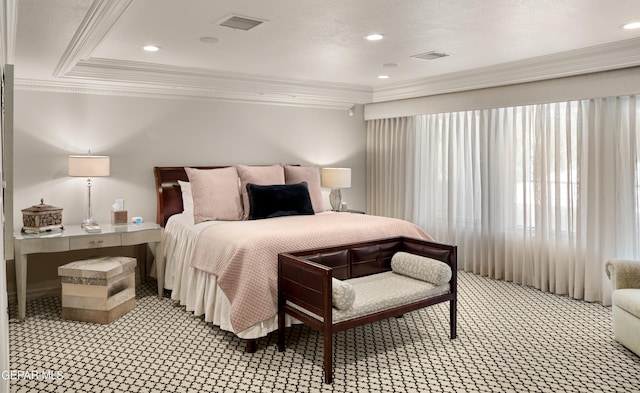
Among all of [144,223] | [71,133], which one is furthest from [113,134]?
[144,223]

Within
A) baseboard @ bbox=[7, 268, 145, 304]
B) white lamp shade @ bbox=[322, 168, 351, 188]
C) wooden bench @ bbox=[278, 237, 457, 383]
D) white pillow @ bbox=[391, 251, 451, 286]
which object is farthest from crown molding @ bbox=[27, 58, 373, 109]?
white pillow @ bbox=[391, 251, 451, 286]

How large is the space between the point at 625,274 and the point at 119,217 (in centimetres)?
433

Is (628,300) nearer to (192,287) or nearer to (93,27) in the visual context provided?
(192,287)

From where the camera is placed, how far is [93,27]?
2.79 m

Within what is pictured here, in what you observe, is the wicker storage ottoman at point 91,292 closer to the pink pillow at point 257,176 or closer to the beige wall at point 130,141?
the beige wall at point 130,141

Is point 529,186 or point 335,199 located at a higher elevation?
point 529,186

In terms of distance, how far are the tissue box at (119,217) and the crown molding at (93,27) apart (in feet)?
4.88

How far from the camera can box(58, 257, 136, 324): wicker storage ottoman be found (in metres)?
3.91

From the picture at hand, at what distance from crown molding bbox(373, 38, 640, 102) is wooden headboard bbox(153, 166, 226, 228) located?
9.36 feet

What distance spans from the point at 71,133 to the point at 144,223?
3.63 ft

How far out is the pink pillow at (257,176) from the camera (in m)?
5.08

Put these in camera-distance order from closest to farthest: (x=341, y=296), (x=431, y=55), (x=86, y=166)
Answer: (x=341, y=296), (x=431, y=55), (x=86, y=166)

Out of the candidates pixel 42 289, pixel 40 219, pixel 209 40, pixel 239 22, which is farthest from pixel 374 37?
pixel 42 289

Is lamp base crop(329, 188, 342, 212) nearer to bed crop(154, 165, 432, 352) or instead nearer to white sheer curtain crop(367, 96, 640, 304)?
bed crop(154, 165, 432, 352)
